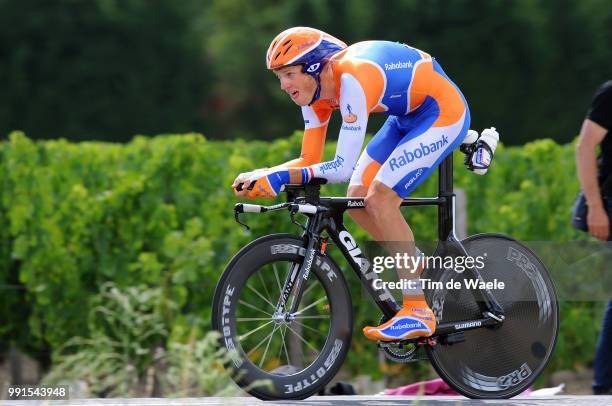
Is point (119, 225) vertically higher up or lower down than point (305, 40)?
lower down

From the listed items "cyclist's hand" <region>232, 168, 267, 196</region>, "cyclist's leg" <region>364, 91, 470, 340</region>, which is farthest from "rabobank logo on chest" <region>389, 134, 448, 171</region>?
"cyclist's hand" <region>232, 168, 267, 196</region>

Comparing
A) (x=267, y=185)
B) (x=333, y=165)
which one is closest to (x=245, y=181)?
(x=267, y=185)

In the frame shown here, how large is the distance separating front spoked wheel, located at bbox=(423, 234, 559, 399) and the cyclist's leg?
277 millimetres

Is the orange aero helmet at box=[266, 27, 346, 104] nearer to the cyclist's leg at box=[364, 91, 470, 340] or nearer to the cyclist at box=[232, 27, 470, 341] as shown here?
the cyclist at box=[232, 27, 470, 341]

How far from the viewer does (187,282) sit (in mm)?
9328

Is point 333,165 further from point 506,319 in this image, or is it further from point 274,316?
point 506,319

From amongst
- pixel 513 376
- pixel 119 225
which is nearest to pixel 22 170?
pixel 119 225

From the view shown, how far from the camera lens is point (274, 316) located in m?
6.12

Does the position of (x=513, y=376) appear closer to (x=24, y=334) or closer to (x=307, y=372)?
(x=307, y=372)

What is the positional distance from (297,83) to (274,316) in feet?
3.72

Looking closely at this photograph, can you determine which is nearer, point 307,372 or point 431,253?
point 307,372

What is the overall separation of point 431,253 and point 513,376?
790 mm

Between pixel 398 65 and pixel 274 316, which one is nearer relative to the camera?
pixel 274 316

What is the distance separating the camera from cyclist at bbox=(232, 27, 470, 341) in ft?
19.8
